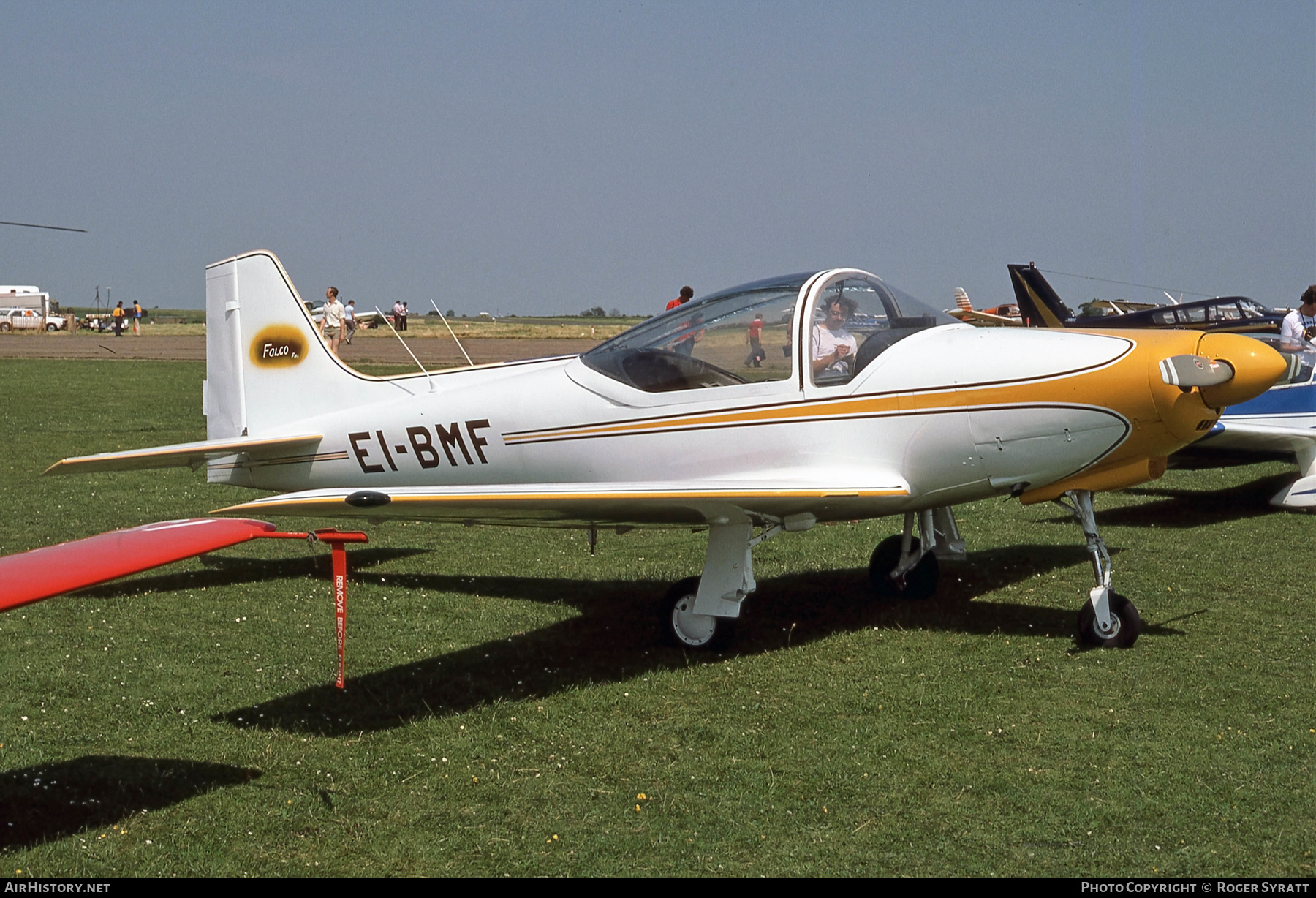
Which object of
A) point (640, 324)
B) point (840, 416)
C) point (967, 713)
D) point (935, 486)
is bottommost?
point (967, 713)

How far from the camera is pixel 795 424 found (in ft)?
21.2

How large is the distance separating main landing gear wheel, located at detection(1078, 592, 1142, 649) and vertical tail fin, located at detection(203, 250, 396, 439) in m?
4.79

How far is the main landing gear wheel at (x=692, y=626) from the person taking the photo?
21.5ft

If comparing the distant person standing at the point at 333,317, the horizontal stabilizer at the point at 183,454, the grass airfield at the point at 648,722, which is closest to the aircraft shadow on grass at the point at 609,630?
the grass airfield at the point at 648,722

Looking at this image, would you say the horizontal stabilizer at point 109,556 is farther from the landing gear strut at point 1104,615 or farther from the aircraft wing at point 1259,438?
the aircraft wing at point 1259,438

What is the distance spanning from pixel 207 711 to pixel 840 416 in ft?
11.7

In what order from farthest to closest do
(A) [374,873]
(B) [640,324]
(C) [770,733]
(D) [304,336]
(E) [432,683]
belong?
(D) [304,336]
(B) [640,324]
(E) [432,683]
(C) [770,733]
(A) [374,873]

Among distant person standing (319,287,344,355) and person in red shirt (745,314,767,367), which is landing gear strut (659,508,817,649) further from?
distant person standing (319,287,344,355)

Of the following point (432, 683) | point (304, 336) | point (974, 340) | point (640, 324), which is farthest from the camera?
point (304, 336)

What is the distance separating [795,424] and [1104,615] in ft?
6.50

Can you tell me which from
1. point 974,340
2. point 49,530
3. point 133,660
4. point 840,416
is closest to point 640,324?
point 840,416

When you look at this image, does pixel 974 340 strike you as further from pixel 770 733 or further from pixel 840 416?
pixel 770 733

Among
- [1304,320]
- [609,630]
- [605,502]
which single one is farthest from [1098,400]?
[1304,320]

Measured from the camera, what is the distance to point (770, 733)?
206 inches
